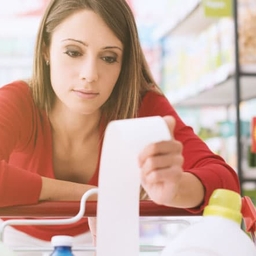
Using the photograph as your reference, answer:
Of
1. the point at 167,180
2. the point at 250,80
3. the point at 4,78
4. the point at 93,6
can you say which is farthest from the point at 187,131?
the point at 4,78

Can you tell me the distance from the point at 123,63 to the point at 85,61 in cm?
17

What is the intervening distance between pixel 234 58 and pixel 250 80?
27 cm

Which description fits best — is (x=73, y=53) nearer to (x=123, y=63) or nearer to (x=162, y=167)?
(x=123, y=63)

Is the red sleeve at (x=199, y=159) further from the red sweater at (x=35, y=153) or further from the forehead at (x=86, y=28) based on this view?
the forehead at (x=86, y=28)

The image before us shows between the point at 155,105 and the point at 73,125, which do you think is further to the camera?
the point at 73,125

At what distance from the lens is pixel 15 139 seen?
1356 millimetres

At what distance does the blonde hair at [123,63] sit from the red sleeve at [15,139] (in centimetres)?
5

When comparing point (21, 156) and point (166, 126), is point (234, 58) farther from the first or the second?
point (166, 126)

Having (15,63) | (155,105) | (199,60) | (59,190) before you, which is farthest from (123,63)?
(15,63)

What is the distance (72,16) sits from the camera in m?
1.31

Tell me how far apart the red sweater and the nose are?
20 centimetres

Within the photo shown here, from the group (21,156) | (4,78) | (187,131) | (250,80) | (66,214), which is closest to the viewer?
(66,214)

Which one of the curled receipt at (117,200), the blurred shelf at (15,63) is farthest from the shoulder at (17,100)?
the blurred shelf at (15,63)

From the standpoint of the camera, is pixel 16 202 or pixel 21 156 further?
pixel 21 156
